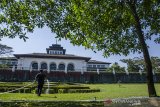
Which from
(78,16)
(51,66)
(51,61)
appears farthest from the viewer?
(51,66)

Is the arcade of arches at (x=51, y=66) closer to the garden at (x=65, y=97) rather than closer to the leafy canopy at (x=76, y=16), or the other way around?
the garden at (x=65, y=97)

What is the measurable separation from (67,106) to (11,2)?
8149 mm

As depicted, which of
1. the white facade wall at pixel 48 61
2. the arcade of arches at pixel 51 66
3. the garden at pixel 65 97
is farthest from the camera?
the arcade of arches at pixel 51 66

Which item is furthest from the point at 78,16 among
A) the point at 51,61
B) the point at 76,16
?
the point at 51,61

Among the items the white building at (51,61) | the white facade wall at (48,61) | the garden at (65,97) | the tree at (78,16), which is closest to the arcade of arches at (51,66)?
the white building at (51,61)

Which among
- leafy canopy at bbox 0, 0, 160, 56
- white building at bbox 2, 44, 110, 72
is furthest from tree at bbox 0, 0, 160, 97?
white building at bbox 2, 44, 110, 72

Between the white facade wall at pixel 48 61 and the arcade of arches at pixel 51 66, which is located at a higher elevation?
the white facade wall at pixel 48 61

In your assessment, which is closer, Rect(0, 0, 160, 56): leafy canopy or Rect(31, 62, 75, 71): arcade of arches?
Rect(0, 0, 160, 56): leafy canopy

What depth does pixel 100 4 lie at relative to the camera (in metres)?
17.9

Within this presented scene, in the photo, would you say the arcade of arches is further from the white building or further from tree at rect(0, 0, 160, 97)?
tree at rect(0, 0, 160, 97)

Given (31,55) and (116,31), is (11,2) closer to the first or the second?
(116,31)

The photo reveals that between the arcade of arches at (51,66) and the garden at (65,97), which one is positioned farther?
the arcade of arches at (51,66)

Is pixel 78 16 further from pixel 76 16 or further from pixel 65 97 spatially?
pixel 65 97

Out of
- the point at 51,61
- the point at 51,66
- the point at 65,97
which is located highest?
the point at 51,61
